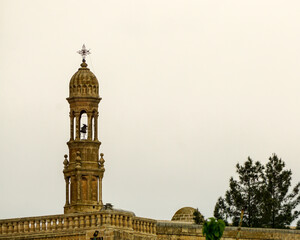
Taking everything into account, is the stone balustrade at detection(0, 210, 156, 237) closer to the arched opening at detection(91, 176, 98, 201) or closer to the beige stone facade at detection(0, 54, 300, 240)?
the beige stone facade at detection(0, 54, 300, 240)

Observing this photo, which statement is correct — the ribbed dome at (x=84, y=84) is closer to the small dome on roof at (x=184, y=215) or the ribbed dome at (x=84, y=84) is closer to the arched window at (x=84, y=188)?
the arched window at (x=84, y=188)

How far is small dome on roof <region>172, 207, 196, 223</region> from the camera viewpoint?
6939 centimetres

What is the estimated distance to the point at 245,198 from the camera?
71562 millimetres

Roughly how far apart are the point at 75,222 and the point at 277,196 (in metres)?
16.2

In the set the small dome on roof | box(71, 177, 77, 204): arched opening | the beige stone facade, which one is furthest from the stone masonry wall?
box(71, 177, 77, 204): arched opening

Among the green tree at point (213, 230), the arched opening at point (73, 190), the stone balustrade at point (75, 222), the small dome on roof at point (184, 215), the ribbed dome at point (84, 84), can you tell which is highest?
the ribbed dome at point (84, 84)

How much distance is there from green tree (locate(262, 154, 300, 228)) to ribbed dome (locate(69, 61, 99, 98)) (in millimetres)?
9572

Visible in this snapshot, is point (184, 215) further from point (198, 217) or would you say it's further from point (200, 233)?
point (200, 233)

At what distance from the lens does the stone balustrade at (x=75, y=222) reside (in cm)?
5800

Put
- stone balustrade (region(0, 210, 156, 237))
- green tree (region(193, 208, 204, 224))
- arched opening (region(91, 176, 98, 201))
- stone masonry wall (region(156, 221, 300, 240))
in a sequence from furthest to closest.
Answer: arched opening (region(91, 176, 98, 201)) < green tree (region(193, 208, 204, 224)) < stone masonry wall (region(156, 221, 300, 240)) < stone balustrade (region(0, 210, 156, 237))

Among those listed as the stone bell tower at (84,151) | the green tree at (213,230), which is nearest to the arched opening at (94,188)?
the stone bell tower at (84,151)

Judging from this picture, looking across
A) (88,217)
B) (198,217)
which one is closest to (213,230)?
(88,217)

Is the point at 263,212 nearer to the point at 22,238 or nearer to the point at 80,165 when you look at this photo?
the point at 80,165

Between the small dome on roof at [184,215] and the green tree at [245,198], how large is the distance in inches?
52.4
